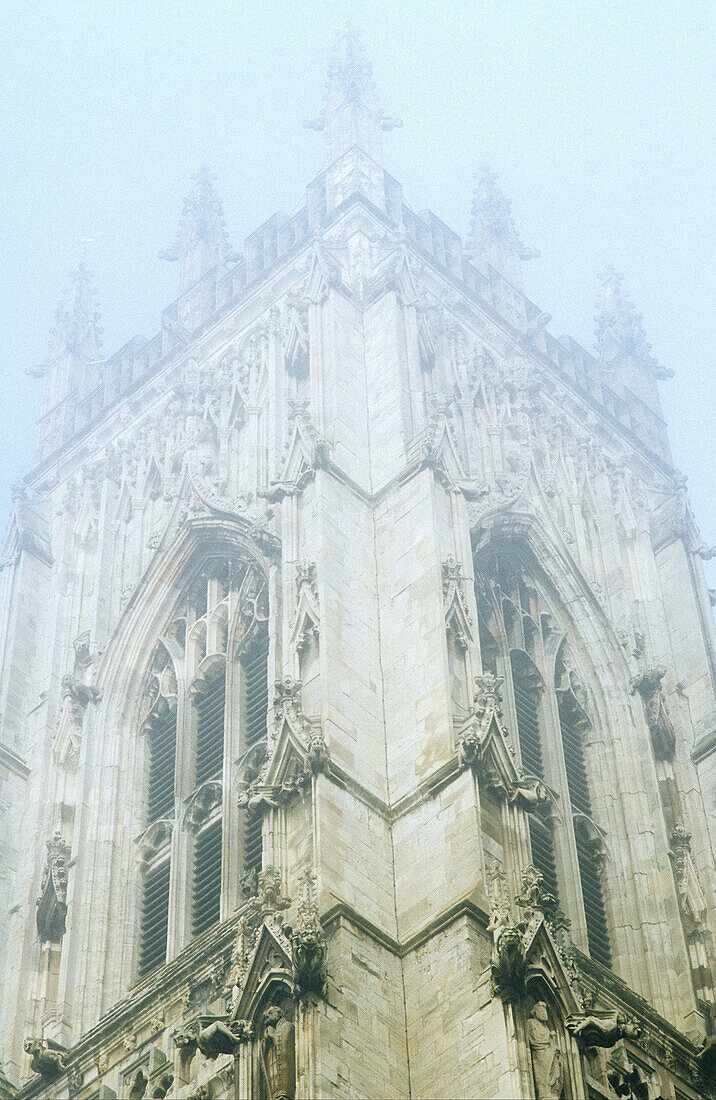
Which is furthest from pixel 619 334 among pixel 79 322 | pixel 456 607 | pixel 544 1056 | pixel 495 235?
pixel 544 1056

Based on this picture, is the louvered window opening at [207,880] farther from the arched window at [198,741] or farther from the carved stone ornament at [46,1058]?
the carved stone ornament at [46,1058]

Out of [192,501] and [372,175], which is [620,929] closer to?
[192,501]

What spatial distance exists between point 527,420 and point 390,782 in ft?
37.5

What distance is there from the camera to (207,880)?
31953 millimetres

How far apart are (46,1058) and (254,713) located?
5.77m

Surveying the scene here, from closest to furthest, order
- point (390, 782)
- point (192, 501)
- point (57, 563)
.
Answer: point (390, 782) → point (192, 501) → point (57, 563)

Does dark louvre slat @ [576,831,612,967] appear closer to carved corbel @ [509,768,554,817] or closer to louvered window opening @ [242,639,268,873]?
carved corbel @ [509,768,554,817]

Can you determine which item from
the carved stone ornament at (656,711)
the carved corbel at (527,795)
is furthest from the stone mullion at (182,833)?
the carved stone ornament at (656,711)

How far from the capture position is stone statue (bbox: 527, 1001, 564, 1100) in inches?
983

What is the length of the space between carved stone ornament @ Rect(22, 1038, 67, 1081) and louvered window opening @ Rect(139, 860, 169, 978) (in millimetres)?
1851

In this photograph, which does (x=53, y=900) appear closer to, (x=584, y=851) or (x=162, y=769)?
(x=162, y=769)

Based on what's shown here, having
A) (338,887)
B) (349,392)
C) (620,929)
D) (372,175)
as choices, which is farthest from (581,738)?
(372,175)

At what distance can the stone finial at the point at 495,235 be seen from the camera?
46406mm

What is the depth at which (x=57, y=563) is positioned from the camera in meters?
39.8
